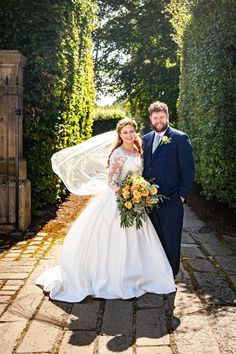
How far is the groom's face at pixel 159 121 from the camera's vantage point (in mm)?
4598

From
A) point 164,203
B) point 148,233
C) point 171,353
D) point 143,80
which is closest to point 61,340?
point 171,353

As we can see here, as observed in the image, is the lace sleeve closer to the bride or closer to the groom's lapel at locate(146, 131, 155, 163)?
the bride

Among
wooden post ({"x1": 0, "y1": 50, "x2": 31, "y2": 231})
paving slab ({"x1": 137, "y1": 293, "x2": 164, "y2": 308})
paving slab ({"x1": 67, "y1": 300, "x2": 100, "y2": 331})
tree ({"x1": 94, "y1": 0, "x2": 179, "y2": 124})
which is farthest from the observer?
tree ({"x1": 94, "y1": 0, "x2": 179, "y2": 124})

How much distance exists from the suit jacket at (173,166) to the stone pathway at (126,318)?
3.45 feet

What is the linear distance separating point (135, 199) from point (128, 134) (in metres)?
0.79

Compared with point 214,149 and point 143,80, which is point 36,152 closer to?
point 214,149

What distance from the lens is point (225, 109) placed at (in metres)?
7.07

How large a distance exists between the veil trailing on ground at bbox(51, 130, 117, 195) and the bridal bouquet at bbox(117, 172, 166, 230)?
30.8 inches

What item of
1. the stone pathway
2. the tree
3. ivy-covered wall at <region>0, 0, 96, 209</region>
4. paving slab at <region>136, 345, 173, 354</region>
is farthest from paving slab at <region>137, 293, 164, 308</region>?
the tree

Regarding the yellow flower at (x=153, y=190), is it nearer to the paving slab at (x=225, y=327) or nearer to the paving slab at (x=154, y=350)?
the paving slab at (x=225, y=327)

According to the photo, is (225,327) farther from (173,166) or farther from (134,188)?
(173,166)

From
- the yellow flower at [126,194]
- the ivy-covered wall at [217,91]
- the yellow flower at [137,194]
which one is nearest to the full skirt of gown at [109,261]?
the yellow flower at [126,194]

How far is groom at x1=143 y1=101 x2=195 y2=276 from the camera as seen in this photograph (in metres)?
4.61

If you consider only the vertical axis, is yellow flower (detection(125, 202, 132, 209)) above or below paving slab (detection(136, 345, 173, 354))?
above
